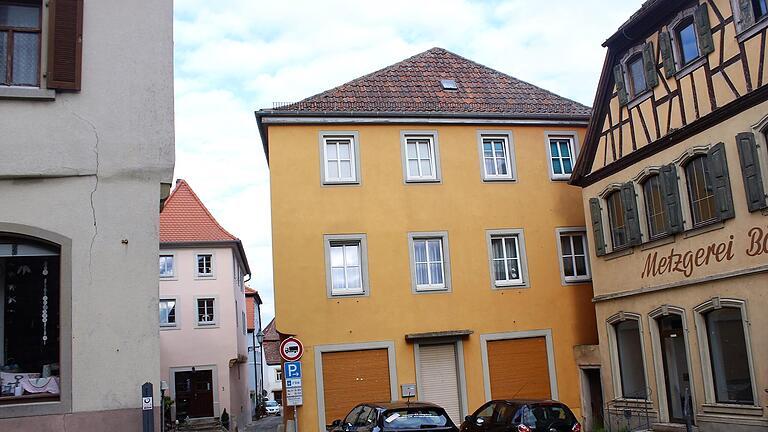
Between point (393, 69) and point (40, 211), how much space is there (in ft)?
50.7

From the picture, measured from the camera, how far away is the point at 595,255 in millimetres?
21250

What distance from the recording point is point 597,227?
21078mm

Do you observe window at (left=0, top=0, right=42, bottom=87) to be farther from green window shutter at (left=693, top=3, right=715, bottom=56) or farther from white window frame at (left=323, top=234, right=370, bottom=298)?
green window shutter at (left=693, top=3, right=715, bottom=56)

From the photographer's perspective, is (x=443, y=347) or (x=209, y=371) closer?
(x=443, y=347)

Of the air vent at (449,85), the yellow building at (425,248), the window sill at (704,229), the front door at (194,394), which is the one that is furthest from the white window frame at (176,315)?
the window sill at (704,229)

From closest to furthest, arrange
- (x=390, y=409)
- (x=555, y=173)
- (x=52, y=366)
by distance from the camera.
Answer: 1. (x=52, y=366)
2. (x=390, y=409)
3. (x=555, y=173)

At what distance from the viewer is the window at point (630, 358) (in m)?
19.7

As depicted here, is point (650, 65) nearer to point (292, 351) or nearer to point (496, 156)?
point (496, 156)

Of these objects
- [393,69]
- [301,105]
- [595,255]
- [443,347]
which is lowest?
[443,347]

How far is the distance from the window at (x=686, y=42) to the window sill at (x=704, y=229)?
3.83 meters

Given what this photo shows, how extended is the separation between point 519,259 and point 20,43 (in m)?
15.4

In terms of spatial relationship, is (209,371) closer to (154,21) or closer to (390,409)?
(390,409)

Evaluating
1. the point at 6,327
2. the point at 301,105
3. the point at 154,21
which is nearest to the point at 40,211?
the point at 6,327

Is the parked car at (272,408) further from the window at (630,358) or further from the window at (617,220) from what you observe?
the window at (617,220)
